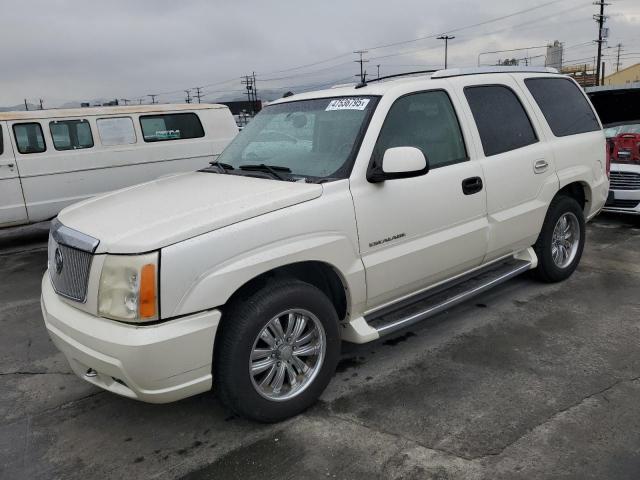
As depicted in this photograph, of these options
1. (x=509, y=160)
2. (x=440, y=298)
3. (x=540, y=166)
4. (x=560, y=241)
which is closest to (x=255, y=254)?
(x=440, y=298)

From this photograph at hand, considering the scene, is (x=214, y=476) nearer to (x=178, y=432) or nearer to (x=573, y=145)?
(x=178, y=432)

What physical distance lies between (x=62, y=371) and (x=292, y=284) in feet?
7.02

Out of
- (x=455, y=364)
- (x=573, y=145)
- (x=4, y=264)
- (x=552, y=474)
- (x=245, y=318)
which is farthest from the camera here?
(x=4, y=264)

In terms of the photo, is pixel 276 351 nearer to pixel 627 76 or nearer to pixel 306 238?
pixel 306 238

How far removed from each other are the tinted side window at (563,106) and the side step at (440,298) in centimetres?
129

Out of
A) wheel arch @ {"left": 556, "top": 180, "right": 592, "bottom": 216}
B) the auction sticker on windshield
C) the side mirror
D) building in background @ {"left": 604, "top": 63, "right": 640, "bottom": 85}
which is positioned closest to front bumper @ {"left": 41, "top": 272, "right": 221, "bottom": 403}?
the side mirror

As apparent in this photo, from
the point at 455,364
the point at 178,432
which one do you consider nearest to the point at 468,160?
the point at 455,364

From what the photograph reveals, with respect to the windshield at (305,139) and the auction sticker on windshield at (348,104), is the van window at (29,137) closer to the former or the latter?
the windshield at (305,139)

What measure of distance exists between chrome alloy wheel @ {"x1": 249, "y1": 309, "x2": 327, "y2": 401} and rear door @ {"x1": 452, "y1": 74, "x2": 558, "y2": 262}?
1722 millimetres

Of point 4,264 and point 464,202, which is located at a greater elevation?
point 464,202

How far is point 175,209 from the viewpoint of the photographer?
9.65ft

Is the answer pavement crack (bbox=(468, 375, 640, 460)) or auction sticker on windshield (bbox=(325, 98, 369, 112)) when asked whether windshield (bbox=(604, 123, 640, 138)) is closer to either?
pavement crack (bbox=(468, 375, 640, 460))

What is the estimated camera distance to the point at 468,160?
3.92 meters

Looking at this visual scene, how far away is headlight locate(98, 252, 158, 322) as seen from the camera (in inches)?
99.6
